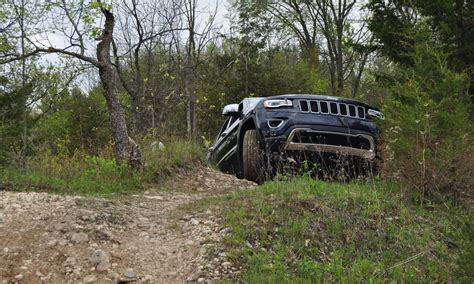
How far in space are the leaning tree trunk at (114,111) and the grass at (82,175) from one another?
21cm

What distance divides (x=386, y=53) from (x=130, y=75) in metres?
11.0

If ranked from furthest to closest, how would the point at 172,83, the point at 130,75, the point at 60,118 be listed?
the point at 60,118, the point at 130,75, the point at 172,83

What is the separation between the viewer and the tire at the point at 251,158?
21.0ft

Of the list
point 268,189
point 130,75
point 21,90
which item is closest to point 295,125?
point 268,189

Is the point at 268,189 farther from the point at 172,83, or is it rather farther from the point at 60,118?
the point at 60,118

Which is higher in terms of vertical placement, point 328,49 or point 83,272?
point 328,49

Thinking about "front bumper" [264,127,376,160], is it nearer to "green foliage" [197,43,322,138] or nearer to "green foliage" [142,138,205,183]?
"green foliage" [142,138,205,183]

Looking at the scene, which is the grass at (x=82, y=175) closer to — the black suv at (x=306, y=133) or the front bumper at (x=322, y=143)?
the black suv at (x=306, y=133)

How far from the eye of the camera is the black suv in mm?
6031

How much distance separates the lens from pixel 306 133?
6031mm

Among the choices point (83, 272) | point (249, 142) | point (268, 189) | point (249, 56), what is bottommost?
point (83, 272)

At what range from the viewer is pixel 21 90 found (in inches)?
794

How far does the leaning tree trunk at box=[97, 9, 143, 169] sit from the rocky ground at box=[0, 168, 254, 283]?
2.32 meters

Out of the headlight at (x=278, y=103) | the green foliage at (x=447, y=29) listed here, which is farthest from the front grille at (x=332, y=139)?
the green foliage at (x=447, y=29)
